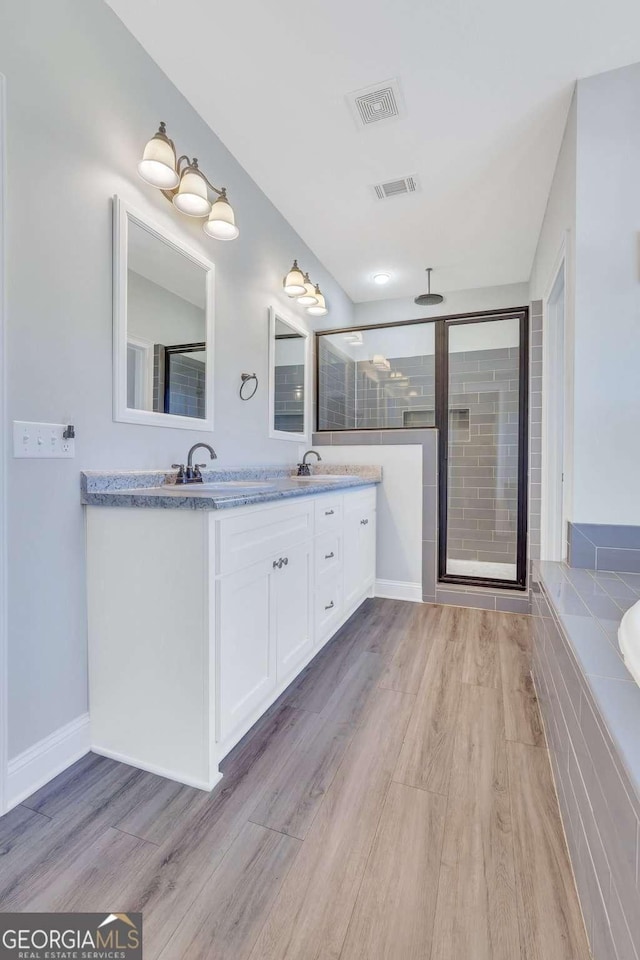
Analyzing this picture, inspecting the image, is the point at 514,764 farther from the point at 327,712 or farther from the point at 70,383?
the point at 70,383

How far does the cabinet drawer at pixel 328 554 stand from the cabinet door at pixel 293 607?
98mm

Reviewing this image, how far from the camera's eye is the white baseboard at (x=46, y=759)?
122 cm

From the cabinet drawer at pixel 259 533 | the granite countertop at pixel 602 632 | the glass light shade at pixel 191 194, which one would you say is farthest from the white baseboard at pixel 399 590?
the glass light shade at pixel 191 194

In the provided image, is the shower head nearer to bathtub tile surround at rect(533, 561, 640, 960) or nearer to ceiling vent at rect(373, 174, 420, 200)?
ceiling vent at rect(373, 174, 420, 200)

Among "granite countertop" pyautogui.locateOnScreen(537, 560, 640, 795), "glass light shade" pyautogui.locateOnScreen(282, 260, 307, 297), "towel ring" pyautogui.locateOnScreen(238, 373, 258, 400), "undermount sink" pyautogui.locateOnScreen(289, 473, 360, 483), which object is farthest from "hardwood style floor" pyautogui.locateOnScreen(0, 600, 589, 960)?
"glass light shade" pyautogui.locateOnScreen(282, 260, 307, 297)

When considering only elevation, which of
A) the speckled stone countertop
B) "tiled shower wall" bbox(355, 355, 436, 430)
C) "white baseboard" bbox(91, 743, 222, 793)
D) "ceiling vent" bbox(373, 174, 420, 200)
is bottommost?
"white baseboard" bbox(91, 743, 222, 793)

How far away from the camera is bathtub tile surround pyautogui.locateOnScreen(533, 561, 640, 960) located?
0.68m

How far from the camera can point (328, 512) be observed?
211cm

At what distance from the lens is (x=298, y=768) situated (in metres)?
1.36

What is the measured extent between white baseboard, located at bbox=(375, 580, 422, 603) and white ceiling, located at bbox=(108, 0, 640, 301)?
2.57 m

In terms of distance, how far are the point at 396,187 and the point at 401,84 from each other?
2.19 ft

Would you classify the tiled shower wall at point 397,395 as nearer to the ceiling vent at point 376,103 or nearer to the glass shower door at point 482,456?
the glass shower door at point 482,456

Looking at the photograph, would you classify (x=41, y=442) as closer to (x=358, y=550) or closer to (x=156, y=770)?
(x=156, y=770)

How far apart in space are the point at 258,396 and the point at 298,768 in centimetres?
191
